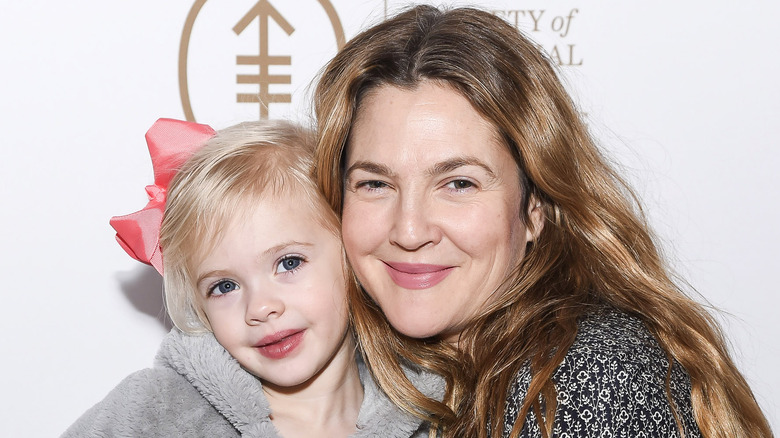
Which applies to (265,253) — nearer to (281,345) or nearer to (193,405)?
(281,345)

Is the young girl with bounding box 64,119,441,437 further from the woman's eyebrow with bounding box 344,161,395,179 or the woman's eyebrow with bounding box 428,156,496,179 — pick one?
the woman's eyebrow with bounding box 428,156,496,179

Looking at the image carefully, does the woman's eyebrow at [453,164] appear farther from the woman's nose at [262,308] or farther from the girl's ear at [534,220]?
the woman's nose at [262,308]

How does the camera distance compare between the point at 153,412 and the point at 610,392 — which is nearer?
the point at 610,392

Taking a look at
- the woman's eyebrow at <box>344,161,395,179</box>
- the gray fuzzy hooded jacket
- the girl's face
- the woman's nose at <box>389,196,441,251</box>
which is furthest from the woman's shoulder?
the woman's eyebrow at <box>344,161,395,179</box>

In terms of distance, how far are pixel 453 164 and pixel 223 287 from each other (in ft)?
1.70

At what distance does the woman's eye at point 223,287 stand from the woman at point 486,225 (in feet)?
0.77

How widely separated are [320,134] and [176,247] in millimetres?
367

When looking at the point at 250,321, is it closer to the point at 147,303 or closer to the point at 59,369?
the point at 147,303

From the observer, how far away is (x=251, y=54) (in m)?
1.93

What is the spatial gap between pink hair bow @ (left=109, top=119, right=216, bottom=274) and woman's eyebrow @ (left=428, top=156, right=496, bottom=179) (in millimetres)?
551

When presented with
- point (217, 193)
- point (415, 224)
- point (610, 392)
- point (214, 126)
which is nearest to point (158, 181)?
point (217, 193)

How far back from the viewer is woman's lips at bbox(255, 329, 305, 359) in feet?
4.81

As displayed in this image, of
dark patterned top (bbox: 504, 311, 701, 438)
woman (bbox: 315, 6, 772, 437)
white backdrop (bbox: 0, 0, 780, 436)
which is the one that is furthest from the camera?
white backdrop (bbox: 0, 0, 780, 436)

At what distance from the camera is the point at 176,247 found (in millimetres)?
1560
